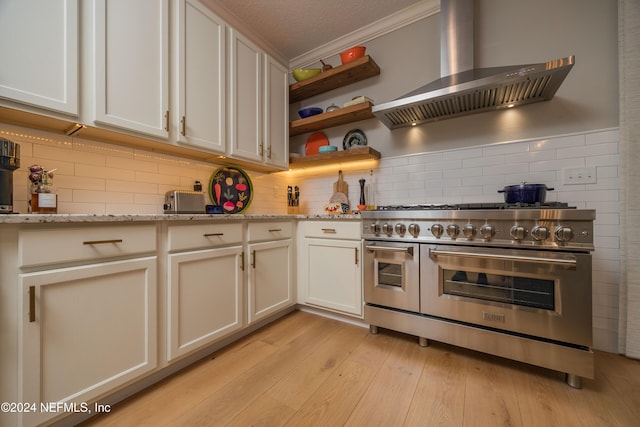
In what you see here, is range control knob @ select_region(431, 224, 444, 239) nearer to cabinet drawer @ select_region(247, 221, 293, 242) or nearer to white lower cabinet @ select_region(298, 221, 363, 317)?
white lower cabinet @ select_region(298, 221, 363, 317)

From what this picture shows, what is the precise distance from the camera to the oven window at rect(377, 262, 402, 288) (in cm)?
171

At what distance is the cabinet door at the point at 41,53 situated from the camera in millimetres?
1011

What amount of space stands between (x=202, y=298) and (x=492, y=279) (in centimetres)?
169

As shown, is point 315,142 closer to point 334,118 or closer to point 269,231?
point 334,118

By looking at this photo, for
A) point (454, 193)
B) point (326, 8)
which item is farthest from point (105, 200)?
point (454, 193)

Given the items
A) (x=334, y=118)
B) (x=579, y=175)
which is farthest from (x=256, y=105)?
(x=579, y=175)

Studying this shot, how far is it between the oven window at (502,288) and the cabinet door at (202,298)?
1.36 metres

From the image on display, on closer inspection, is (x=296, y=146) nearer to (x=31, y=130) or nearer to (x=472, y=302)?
(x=31, y=130)

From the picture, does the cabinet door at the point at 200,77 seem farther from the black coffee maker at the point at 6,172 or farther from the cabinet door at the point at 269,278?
the cabinet door at the point at 269,278

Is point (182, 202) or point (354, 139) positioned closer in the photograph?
point (182, 202)

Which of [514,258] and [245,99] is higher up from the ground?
[245,99]

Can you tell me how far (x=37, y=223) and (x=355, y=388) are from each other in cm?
152

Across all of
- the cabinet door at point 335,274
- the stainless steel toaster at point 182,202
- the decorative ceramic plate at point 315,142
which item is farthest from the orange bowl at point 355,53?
the stainless steel toaster at point 182,202

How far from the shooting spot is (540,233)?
128 centimetres
